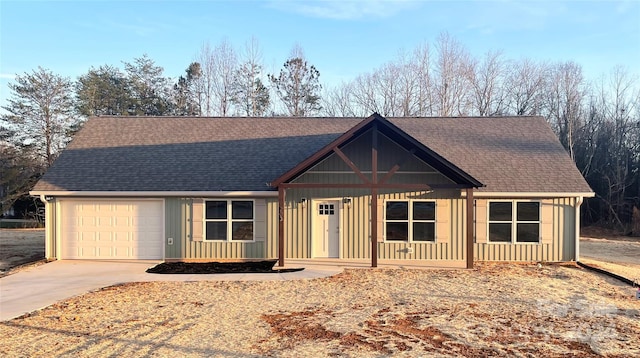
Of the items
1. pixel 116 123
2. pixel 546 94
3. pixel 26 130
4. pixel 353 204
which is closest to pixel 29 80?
pixel 26 130

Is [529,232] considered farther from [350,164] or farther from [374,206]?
[350,164]

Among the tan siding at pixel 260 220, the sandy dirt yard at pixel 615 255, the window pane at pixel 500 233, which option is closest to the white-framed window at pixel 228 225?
the tan siding at pixel 260 220

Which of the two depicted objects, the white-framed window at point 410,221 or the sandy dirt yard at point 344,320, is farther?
the white-framed window at point 410,221

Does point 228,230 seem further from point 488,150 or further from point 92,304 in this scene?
point 488,150

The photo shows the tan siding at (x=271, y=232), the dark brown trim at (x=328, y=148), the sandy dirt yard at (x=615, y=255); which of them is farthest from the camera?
the tan siding at (x=271, y=232)

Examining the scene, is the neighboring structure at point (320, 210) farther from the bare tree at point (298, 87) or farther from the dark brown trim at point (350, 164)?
the bare tree at point (298, 87)

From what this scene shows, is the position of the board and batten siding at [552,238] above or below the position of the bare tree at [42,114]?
below

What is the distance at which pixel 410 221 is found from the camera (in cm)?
1377

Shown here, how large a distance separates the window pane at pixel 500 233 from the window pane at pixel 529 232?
0.35 meters

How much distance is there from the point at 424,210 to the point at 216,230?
664cm

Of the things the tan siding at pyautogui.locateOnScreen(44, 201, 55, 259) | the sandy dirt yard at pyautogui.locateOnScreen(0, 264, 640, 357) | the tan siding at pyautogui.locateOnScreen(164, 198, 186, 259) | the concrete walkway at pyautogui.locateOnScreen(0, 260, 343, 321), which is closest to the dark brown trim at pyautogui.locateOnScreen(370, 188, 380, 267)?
the concrete walkway at pyautogui.locateOnScreen(0, 260, 343, 321)

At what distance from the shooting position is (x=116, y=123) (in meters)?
17.7

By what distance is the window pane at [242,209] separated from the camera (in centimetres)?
1416

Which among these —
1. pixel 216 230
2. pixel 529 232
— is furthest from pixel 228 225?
pixel 529 232
